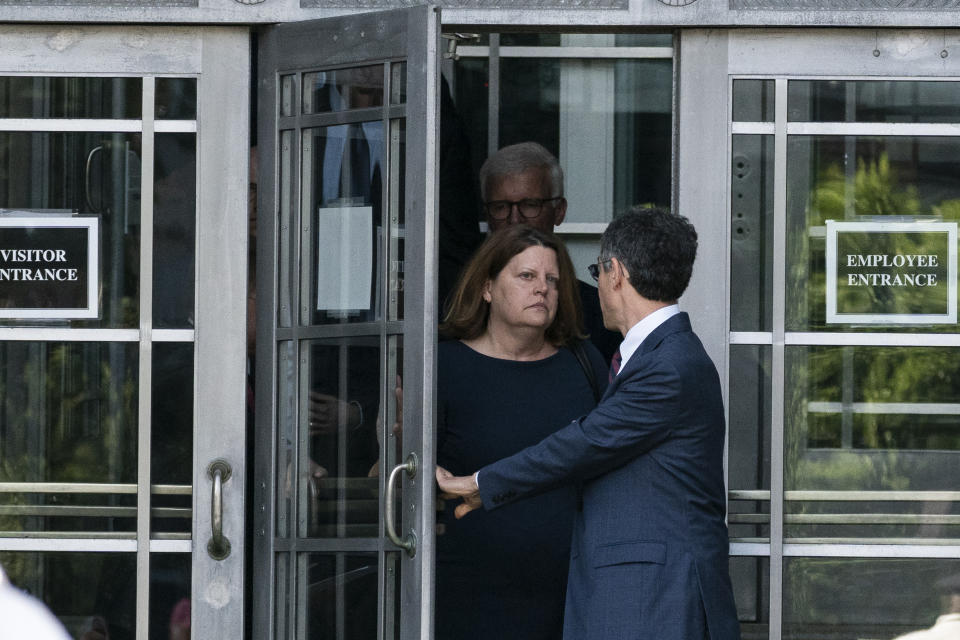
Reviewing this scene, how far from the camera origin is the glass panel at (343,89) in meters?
3.70

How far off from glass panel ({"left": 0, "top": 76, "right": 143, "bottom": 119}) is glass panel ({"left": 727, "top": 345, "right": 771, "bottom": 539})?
182 cm

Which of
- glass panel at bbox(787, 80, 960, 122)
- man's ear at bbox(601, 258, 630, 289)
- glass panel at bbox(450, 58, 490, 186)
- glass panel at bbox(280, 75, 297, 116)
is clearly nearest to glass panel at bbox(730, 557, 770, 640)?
man's ear at bbox(601, 258, 630, 289)

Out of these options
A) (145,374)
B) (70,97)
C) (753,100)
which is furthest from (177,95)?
(753,100)

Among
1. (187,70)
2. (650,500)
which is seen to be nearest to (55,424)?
(187,70)

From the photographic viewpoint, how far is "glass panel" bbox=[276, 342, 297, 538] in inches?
154

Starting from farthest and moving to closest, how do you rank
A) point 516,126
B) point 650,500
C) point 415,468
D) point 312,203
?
point 516,126 → point 312,203 → point 415,468 → point 650,500

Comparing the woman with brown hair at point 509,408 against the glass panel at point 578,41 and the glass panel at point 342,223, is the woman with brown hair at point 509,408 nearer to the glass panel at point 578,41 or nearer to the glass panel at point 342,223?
the glass panel at point 342,223

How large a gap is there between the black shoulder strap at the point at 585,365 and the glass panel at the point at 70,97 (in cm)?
138

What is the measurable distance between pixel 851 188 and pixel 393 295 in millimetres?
1331

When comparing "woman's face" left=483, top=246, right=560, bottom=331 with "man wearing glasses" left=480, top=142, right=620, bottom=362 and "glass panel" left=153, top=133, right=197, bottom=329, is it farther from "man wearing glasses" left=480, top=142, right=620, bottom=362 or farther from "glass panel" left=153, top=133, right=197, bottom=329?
"glass panel" left=153, top=133, right=197, bottom=329

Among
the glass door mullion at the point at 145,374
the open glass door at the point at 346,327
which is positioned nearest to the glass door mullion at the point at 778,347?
the open glass door at the point at 346,327

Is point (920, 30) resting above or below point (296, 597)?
above

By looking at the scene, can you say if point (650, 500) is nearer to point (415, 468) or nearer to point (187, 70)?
point (415, 468)

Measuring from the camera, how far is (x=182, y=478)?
3998 millimetres
